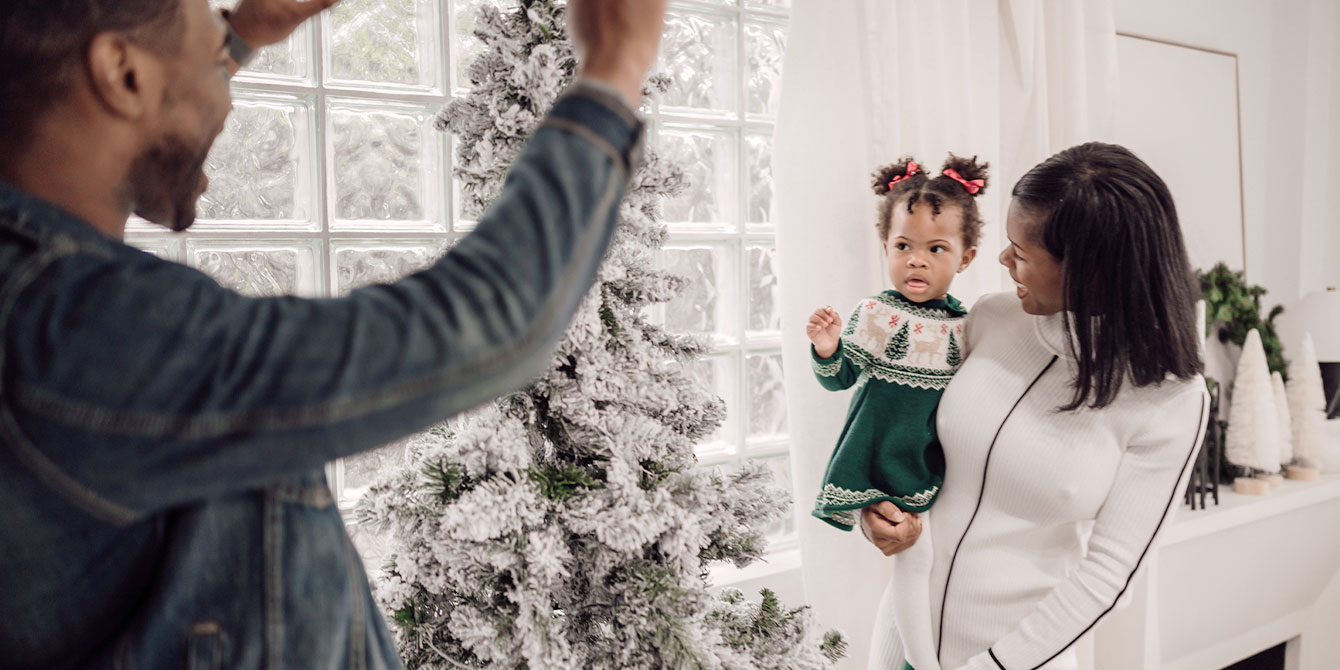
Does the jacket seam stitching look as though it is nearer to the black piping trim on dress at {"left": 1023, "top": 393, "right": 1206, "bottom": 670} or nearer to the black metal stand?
the black piping trim on dress at {"left": 1023, "top": 393, "right": 1206, "bottom": 670}

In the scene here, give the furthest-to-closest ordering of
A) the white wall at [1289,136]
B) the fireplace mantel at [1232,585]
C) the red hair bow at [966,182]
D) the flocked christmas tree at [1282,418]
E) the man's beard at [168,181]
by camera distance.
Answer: the white wall at [1289,136]
the flocked christmas tree at [1282,418]
the fireplace mantel at [1232,585]
the red hair bow at [966,182]
the man's beard at [168,181]

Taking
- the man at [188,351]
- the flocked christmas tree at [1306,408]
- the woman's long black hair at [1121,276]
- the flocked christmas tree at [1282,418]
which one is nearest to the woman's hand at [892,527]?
the woman's long black hair at [1121,276]

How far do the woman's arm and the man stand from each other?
3.56ft

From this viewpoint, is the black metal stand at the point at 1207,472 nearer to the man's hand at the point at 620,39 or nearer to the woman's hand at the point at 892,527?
the woman's hand at the point at 892,527

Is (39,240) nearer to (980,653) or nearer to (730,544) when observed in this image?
(730,544)

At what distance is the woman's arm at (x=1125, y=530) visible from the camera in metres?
1.21

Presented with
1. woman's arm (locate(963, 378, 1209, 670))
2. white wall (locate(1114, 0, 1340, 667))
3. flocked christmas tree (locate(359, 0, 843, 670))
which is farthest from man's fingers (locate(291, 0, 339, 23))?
white wall (locate(1114, 0, 1340, 667))

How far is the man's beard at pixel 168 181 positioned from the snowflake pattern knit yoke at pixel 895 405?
1106 mm

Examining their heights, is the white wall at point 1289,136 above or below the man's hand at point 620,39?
above

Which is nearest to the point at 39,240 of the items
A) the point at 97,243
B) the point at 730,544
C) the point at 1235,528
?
the point at 97,243

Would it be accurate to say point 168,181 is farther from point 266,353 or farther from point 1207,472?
point 1207,472

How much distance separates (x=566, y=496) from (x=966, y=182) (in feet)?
3.07

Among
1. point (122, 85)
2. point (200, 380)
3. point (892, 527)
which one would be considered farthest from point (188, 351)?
point (892, 527)

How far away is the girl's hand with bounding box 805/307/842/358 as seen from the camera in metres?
1.46
